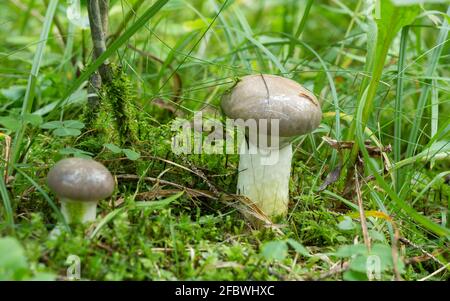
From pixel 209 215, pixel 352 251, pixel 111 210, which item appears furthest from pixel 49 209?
pixel 352 251

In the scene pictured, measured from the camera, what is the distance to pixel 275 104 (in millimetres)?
2043

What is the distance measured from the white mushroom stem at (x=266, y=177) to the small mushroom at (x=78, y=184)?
0.68 m

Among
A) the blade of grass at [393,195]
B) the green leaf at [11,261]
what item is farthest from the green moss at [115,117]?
the blade of grass at [393,195]

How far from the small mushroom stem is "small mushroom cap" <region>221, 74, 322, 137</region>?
2.30ft

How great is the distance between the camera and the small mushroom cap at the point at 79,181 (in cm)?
178

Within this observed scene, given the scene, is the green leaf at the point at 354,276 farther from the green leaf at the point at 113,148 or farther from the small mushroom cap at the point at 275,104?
the green leaf at the point at 113,148

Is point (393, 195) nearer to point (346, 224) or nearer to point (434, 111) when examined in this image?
point (346, 224)

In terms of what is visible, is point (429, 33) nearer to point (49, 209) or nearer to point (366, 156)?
point (366, 156)

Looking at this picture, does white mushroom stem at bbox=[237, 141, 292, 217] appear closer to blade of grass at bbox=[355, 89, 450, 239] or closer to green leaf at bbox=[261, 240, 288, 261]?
blade of grass at bbox=[355, 89, 450, 239]

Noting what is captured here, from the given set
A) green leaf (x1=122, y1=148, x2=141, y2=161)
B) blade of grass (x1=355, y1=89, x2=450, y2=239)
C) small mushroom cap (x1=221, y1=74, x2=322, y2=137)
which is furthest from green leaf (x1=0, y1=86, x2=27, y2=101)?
blade of grass (x1=355, y1=89, x2=450, y2=239)

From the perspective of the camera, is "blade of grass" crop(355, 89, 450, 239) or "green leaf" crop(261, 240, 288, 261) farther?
"blade of grass" crop(355, 89, 450, 239)

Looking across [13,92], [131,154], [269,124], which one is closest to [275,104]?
[269,124]

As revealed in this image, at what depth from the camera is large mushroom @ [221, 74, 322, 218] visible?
2.05m
